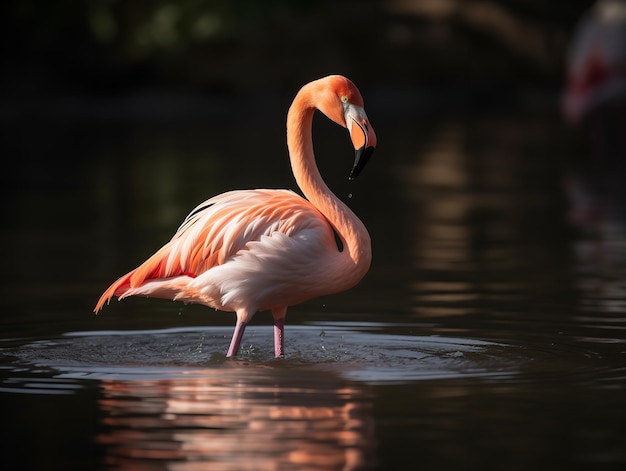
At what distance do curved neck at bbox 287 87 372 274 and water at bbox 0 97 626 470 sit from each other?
0.45 metres

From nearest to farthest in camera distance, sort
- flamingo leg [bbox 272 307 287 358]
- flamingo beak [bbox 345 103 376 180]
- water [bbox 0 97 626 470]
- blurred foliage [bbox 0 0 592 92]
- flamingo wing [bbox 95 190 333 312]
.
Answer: water [bbox 0 97 626 470]
flamingo beak [bbox 345 103 376 180]
flamingo wing [bbox 95 190 333 312]
flamingo leg [bbox 272 307 287 358]
blurred foliage [bbox 0 0 592 92]

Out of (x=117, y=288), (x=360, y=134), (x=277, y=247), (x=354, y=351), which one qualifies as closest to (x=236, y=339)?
(x=277, y=247)

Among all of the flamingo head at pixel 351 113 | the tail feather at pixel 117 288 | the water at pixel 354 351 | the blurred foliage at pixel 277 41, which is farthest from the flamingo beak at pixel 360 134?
Result: the blurred foliage at pixel 277 41

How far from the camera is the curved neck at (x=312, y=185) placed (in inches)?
224

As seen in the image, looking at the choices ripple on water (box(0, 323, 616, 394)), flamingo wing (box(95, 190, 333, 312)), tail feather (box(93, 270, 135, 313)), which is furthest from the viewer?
tail feather (box(93, 270, 135, 313))

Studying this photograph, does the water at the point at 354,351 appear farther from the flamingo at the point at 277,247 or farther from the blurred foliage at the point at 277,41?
the blurred foliage at the point at 277,41

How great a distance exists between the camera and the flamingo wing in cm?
558

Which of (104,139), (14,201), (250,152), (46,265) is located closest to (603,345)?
(46,265)

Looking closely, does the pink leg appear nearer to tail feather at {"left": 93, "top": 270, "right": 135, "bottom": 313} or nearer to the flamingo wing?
the flamingo wing

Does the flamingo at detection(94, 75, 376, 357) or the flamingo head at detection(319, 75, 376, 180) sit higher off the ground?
the flamingo head at detection(319, 75, 376, 180)

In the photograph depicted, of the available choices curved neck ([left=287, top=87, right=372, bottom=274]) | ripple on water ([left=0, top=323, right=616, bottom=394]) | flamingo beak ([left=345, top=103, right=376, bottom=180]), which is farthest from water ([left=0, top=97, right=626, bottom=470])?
flamingo beak ([left=345, top=103, right=376, bottom=180])

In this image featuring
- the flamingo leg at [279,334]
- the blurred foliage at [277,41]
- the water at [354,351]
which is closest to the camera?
the water at [354,351]

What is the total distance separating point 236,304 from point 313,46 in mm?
19833

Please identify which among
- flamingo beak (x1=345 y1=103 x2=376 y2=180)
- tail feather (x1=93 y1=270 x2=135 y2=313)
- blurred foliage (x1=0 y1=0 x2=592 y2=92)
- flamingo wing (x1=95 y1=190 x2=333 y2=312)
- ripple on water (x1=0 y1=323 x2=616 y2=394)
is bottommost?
ripple on water (x1=0 y1=323 x2=616 y2=394)
